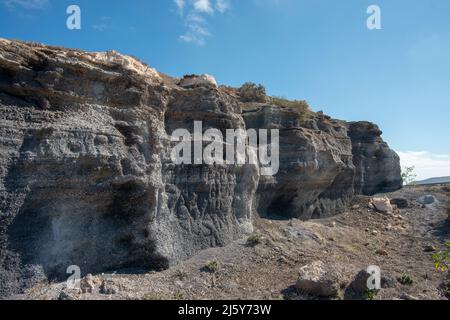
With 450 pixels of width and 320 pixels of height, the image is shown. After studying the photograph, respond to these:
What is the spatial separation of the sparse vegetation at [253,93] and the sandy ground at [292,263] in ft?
25.8

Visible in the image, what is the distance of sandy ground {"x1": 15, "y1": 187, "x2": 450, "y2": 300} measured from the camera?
7766mm

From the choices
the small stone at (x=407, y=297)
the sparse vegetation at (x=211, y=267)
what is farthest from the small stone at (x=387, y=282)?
the sparse vegetation at (x=211, y=267)

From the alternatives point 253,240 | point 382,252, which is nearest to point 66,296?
point 253,240

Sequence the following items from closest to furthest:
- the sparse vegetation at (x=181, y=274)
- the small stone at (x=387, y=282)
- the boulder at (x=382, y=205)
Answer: the sparse vegetation at (x=181, y=274)
the small stone at (x=387, y=282)
the boulder at (x=382, y=205)

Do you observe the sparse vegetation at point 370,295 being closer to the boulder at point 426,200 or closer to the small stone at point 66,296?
the small stone at point 66,296

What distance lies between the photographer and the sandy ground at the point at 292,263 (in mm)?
7766

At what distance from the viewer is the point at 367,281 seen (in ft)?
27.2

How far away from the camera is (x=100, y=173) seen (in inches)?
321

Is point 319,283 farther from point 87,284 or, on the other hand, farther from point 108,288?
point 87,284

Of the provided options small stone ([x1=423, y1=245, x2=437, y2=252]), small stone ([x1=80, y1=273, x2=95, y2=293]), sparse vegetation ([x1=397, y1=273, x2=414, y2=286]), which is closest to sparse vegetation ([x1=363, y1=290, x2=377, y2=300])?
sparse vegetation ([x1=397, y1=273, x2=414, y2=286])

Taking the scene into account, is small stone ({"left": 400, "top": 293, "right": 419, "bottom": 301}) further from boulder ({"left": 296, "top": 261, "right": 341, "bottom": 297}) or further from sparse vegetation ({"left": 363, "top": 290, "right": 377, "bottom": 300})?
boulder ({"left": 296, "top": 261, "right": 341, "bottom": 297})

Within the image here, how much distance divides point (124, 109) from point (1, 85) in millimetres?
2723

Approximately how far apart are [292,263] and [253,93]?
1224 centimetres
